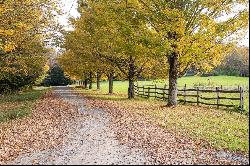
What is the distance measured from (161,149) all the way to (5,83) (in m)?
37.0

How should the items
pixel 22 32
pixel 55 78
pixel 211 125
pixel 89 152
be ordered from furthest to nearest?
pixel 55 78 < pixel 22 32 < pixel 211 125 < pixel 89 152

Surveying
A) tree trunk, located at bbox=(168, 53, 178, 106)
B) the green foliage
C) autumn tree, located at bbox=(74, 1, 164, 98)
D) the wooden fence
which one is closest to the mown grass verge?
the wooden fence

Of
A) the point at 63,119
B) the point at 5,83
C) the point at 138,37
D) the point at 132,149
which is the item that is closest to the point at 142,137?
the point at 132,149

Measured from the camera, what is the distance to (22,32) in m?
27.9

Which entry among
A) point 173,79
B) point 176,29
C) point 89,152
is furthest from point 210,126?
point 173,79

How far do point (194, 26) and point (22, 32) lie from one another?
12.0 metres

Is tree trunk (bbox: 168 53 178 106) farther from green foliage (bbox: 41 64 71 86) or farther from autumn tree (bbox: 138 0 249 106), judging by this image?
green foliage (bbox: 41 64 71 86)

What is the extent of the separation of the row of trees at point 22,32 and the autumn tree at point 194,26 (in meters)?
6.06

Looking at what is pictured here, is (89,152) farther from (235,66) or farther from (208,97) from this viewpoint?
(235,66)

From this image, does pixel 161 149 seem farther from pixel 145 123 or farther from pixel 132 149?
pixel 145 123

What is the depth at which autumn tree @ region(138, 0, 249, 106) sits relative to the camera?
2223 centimetres

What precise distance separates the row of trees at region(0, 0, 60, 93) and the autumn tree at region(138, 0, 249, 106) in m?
6.06

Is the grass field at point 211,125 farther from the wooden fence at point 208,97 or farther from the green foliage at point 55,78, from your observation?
the green foliage at point 55,78

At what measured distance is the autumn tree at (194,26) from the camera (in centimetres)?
2223
